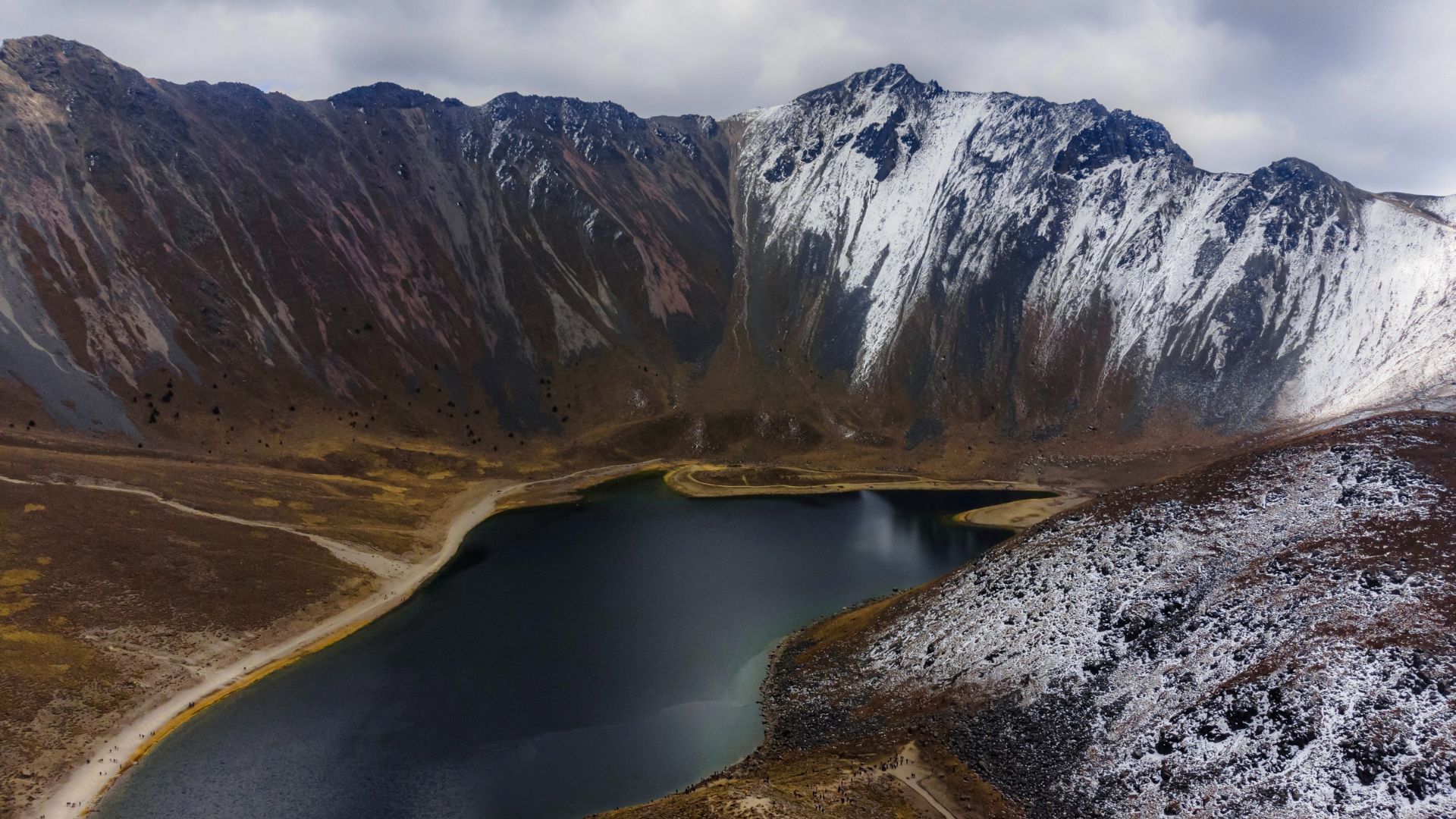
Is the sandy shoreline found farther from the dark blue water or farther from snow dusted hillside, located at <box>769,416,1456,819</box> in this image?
snow dusted hillside, located at <box>769,416,1456,819</box>

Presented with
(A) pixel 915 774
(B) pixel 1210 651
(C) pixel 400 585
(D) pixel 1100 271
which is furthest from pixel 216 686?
(D) pixel 1100 271

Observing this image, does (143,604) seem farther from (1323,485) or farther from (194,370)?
(1323,485)

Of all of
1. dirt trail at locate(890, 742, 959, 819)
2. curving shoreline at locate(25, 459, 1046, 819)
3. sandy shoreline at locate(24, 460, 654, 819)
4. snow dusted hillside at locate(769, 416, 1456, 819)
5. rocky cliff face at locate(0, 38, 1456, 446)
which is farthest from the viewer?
rocky cliff face at locate(0, 38, 1456, 446)

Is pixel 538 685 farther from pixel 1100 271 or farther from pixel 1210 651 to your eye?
pixel 1100 271

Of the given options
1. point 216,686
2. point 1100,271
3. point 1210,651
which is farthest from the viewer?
point 1100,271

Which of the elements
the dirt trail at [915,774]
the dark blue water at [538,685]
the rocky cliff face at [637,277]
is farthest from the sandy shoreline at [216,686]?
the dirt trail at [915,774]

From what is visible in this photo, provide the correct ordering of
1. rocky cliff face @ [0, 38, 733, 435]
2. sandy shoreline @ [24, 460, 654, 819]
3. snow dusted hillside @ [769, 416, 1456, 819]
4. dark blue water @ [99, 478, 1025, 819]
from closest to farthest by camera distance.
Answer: snow dusted hillside @ [769, 416, 1456, 819]
sandy shoreline @ [24, 460, 654, 819]
dark blue water @ [99, 478, 1025, 819]
rocky cliff face @ [0, 38, 733, 435]

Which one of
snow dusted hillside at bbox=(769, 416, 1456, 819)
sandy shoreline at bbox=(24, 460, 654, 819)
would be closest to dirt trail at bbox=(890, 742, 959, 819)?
snow dusted hillside at bbox=(769, 416, 1456, 819)

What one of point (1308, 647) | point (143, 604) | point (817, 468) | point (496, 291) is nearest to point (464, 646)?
point (143, 604)
